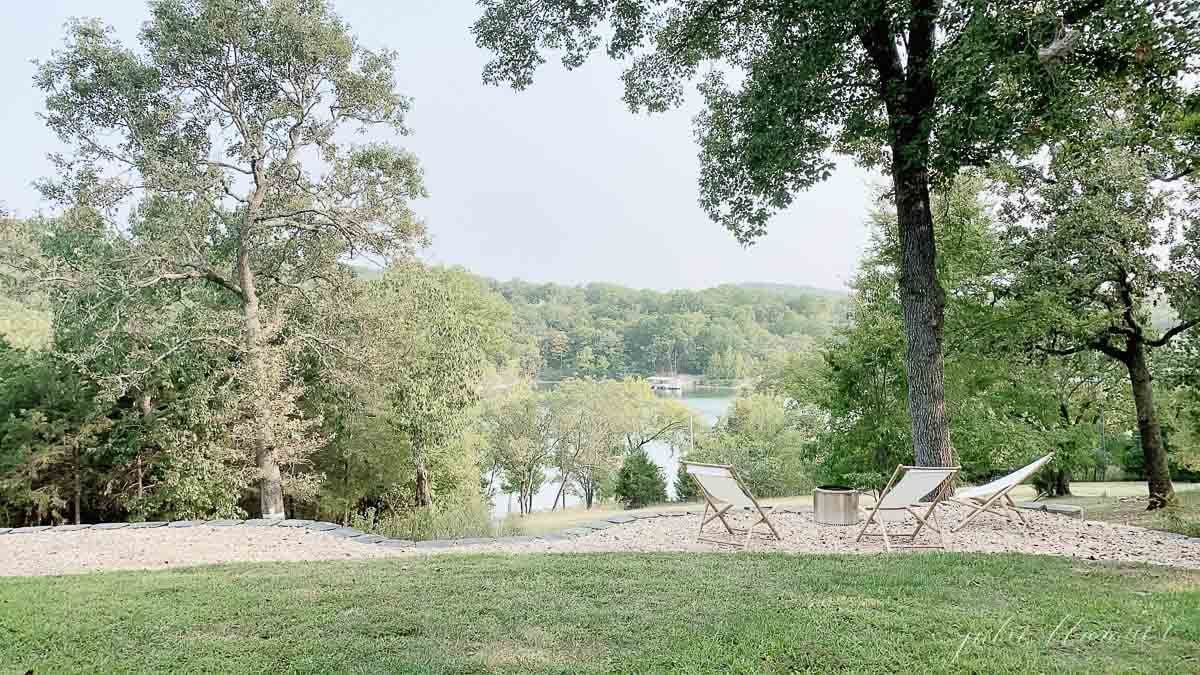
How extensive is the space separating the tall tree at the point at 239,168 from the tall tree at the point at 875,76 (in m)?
4.18

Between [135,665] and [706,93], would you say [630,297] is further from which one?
[135,665]

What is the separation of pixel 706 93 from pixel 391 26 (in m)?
6.94

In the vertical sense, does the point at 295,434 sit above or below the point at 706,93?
below

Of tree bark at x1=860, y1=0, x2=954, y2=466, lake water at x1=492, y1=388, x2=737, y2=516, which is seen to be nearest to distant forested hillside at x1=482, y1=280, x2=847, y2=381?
lake water at x1=492, y1=388, x2=737, y2=516

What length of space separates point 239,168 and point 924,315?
9922mm

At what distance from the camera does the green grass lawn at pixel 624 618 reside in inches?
107

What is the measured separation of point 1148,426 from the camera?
8.85m

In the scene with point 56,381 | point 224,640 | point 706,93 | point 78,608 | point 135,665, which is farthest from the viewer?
point 56,381

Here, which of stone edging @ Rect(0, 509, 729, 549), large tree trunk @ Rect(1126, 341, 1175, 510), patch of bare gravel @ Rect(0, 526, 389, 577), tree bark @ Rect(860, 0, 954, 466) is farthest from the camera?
large tree trunk @ Rect(1126, 341, 1175, 510)

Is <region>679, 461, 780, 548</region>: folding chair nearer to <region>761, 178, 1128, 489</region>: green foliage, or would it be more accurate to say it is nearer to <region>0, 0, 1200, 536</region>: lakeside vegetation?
<region>0, 0, 1200, 536</region>: lakeside vegetation

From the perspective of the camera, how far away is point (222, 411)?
9.98 meters

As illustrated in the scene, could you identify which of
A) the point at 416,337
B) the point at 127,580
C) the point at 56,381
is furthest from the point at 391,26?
the point at 127,580

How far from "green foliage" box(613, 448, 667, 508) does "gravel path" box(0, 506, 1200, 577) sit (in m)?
6.81

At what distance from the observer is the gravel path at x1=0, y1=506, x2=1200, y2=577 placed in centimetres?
529
